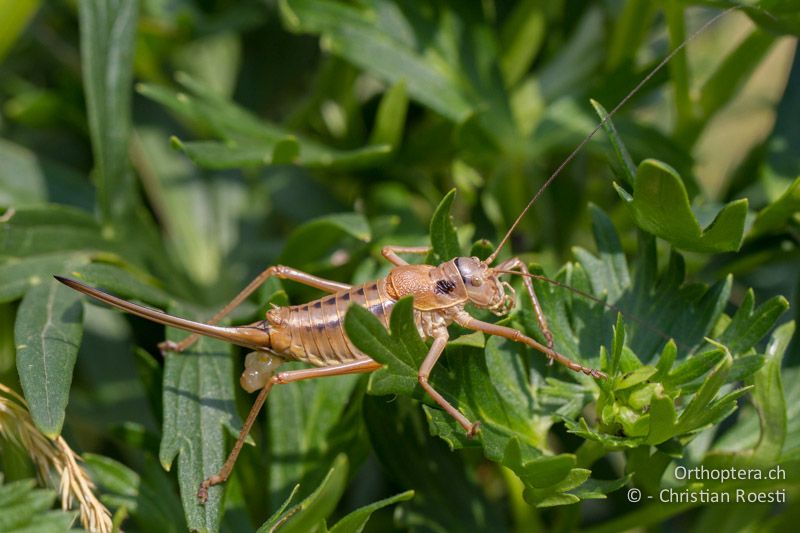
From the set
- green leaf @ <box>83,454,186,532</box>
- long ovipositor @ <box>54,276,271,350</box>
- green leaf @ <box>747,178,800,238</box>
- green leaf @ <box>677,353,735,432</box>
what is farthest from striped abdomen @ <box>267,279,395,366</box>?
green leaf @ <box>747,178,800,238</box>

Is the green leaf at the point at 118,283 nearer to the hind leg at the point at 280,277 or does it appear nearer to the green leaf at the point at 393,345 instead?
the hind leg at the point at 280,277

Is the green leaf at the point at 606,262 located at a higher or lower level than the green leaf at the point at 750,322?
higher

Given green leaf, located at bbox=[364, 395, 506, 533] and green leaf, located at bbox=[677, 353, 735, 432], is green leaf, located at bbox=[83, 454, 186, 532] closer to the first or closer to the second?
green leaf, located at bbox=[364, 395, 506, 533]

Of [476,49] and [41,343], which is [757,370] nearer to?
[476,49]

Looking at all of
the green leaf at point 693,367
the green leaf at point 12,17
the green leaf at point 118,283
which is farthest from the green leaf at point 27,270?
the green leaf at point 693,367

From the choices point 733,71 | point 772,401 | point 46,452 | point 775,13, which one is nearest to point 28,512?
point 46,452

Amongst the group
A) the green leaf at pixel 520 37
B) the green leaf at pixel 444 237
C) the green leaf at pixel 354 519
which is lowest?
the green leaf at pixel 354 519

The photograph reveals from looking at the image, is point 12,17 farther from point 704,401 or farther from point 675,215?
point 704,401

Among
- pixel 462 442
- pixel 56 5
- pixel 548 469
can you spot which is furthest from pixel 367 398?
pixel 56 5
